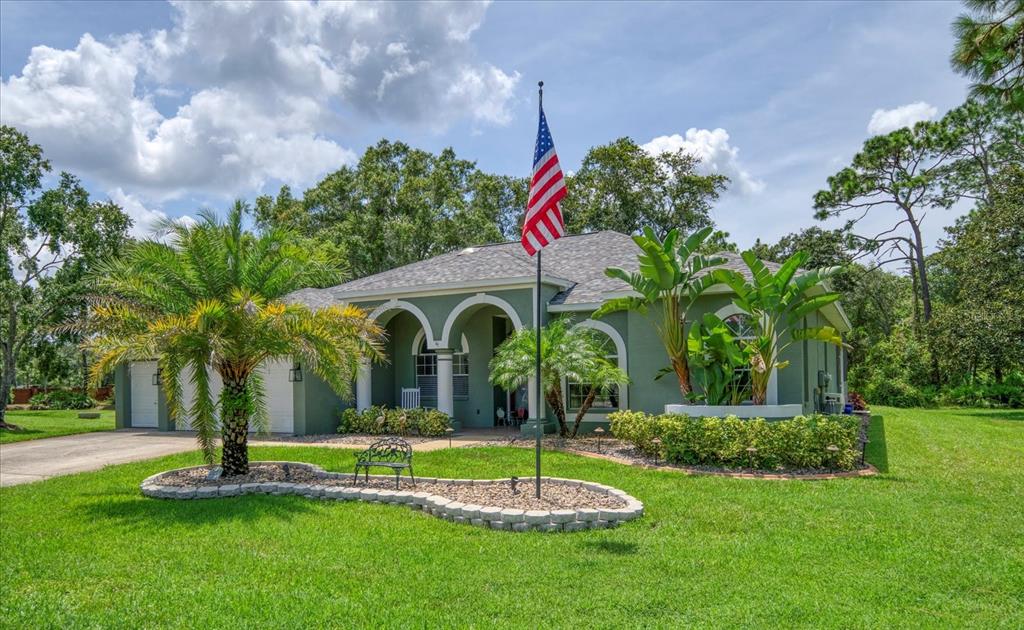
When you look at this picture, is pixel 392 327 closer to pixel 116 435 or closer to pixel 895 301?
pixel 116 435

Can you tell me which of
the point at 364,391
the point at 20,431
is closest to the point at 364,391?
Answer: the point at 364,391


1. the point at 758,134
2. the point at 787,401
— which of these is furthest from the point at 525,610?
the point at 758,134

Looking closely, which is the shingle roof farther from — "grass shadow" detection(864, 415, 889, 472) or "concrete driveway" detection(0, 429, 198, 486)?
"concrete driveway" detection(0, 429, 198, 486)

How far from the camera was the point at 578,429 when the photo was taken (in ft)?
55.4

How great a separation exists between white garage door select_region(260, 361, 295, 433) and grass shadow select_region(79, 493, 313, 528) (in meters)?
8.38

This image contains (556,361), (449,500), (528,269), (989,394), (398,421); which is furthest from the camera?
(989,394)

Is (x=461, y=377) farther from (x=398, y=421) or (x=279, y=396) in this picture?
(x=279, y=396)

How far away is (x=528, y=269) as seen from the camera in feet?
57.2

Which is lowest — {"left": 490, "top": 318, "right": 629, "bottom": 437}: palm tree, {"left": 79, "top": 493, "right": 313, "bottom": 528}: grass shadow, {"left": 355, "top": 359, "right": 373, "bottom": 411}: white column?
{"left": 79, "top": 493, "right": 313, "bottom": 528}: grass shadow

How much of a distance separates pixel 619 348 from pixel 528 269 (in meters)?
3.19

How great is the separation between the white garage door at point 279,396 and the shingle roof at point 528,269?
2639mm

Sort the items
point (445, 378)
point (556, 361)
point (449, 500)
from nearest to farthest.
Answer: point (449, 500) < point (556, 361) < point (445, 378)

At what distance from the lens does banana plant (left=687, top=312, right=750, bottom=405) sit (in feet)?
42.9

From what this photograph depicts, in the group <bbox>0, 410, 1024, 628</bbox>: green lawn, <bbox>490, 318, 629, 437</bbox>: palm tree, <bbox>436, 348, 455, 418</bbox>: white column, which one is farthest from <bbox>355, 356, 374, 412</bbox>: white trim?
<bbox>0, 410, 1024, 628</bbox>: green lawn
